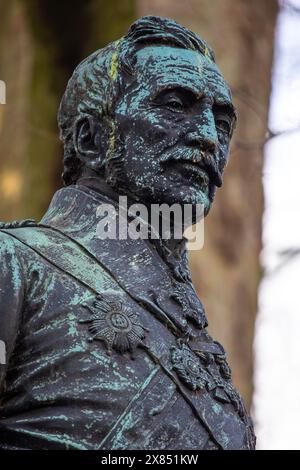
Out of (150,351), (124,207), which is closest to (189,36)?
(124,207)

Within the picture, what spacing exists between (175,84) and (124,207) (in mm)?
311

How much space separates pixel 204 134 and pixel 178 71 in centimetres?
18

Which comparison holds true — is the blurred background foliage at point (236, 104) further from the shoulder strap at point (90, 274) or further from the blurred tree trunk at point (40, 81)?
the shoulder strap at point (90, 274)

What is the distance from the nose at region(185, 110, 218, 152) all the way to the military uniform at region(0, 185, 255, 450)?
0.27 m

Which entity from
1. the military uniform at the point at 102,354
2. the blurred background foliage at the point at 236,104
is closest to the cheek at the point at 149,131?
the military uniform at the point at 102,354

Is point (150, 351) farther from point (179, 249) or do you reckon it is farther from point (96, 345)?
point (179, 249)

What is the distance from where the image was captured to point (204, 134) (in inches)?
171

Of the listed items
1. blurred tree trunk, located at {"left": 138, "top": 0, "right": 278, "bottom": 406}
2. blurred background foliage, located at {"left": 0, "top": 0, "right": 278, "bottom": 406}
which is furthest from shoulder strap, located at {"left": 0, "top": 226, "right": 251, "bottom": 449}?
blurred tree trunk, located at {"left": 138, "top": 0, "right": 278, "bottom": 406}

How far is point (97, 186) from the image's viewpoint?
447cm

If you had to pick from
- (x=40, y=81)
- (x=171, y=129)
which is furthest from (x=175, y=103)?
(x=40, y=81)

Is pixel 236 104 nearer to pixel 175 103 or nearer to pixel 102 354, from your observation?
pixel 175 103

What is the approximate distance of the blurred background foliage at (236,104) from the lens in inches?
326

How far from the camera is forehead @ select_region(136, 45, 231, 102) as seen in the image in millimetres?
4406

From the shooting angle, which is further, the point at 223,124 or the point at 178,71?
the point at 223,124
